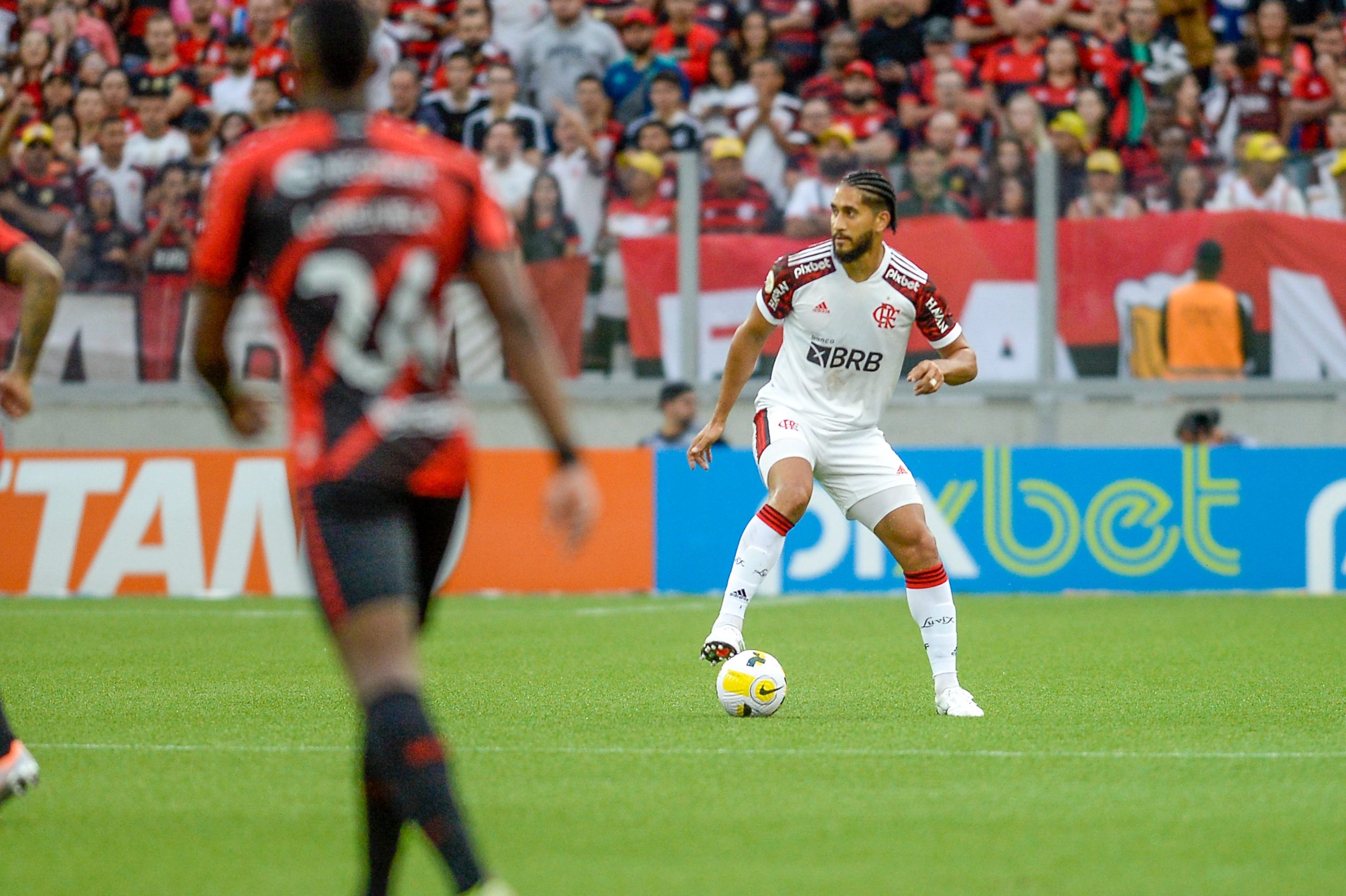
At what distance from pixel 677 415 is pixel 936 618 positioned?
6958mm

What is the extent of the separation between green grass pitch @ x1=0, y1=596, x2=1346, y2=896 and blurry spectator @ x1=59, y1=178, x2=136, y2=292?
181 inches

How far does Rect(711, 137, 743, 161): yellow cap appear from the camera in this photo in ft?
49.2

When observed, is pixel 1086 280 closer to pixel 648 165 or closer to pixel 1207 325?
pixel 1207 325

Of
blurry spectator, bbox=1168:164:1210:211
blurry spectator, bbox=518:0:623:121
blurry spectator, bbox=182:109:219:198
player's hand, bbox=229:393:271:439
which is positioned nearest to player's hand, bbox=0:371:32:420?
player's hand, bbox=229:393:271:439

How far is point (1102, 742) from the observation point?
6922 mm

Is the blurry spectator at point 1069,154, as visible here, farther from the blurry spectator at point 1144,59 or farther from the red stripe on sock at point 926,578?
the red stripe on sock at point 926,578

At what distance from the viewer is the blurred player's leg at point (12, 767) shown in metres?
5.61

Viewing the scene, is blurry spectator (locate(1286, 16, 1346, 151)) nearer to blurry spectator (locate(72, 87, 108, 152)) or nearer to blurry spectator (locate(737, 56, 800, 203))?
blurry spectator (locate(737, 56, 800, 203))

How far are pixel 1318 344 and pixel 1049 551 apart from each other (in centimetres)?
264

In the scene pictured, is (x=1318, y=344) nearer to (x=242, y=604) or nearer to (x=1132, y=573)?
(x=1132, y=573)

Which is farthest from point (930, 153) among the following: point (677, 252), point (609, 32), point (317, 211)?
point (317, 211)

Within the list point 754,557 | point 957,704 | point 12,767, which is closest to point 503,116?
point 754,557

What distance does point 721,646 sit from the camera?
7832 mm

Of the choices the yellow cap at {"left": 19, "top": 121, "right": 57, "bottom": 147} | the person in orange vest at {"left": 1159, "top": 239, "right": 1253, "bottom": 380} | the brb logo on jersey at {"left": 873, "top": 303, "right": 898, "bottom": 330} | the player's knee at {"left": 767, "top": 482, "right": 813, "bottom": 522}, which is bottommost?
the person in orange vest at {"left": 1159, "top": 239, "right": 1253, "bottom": 380}
